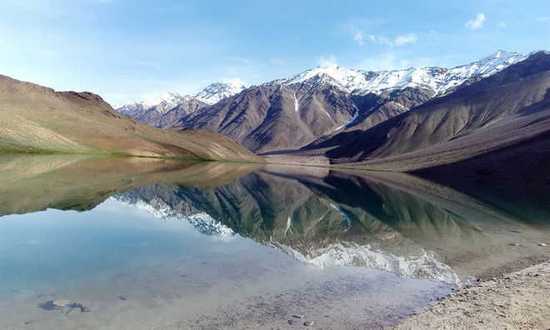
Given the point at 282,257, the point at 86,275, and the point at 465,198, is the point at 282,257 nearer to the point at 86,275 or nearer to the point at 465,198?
the point at 86,275

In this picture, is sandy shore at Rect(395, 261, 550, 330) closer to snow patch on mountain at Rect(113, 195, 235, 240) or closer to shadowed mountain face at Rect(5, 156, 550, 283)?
shadowed mountain face at Rect(5, 156, 550, 283)

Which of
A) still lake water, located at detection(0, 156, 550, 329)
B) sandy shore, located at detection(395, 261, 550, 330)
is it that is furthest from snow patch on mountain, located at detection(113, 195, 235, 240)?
sandy shore, located at detection(395, 261, 550, 330)

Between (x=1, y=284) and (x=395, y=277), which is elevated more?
(x=1, y=284)

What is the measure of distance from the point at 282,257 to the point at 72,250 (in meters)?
13.9

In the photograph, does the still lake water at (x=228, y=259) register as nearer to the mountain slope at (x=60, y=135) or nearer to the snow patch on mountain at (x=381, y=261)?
the snow patch on mountain at (x=381, y=261)

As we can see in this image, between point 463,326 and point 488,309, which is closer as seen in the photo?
point 463,326

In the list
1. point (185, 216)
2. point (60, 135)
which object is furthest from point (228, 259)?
point (60, 135)

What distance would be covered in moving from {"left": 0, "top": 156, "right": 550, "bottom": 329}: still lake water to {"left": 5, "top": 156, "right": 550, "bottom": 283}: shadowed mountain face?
22 centimetres

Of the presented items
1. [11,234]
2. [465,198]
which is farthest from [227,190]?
[11,234]

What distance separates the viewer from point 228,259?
28641mm

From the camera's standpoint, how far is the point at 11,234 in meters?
30.9

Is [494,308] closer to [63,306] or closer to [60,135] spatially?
[63,306]

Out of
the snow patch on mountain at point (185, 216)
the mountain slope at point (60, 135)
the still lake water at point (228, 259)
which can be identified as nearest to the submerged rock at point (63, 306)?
the still lake water at point (228, 259)

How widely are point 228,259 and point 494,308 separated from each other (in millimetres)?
15994
